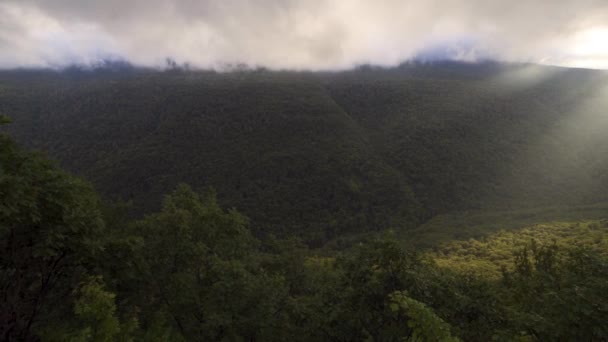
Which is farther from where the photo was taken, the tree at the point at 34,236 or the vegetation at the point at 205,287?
the vegetation at the point at 205,287

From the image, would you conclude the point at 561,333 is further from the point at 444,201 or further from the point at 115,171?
the point at 115,171

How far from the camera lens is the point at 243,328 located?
15750 mm

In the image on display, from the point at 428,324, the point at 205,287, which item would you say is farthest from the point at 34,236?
the point at 428,324

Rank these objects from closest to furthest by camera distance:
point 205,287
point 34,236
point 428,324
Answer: point 428,324
point 34,236
point 205,287

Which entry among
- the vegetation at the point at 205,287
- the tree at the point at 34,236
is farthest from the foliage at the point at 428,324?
the tree at the point at 34,236

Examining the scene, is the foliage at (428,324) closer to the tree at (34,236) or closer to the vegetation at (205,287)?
the vegetation at (205,287)

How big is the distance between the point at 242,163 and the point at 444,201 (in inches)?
3846

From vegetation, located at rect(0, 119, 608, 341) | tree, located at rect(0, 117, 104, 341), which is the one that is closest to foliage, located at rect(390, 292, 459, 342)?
vegetation, located at rect(0, 119, 608, 341)

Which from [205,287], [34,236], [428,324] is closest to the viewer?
[428,324]

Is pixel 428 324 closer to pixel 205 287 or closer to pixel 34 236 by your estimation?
pixel 34 236

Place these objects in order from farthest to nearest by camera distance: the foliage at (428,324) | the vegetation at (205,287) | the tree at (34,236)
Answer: the vegetation at (205,287)
the tree at (34,236)
the foliage at (428,324)

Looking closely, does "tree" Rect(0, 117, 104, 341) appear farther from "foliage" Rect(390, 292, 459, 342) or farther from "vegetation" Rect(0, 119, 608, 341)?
"foliage" Rect(390, 292, 459, 342)

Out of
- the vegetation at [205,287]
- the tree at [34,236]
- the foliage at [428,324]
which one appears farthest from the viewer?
the vegetation at [205,287]

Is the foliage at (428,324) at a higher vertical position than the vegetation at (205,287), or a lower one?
higher
